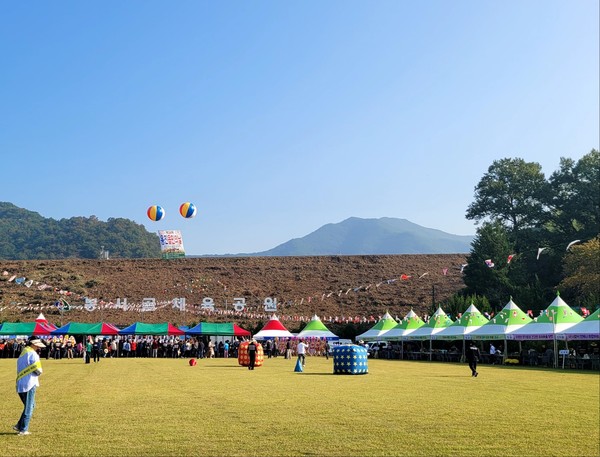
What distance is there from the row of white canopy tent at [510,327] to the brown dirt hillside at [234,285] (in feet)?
56.6

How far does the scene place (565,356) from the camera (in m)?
31.5

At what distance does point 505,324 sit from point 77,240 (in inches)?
4469

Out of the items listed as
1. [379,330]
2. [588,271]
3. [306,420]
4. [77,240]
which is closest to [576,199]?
[588,271]

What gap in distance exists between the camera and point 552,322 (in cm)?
3042

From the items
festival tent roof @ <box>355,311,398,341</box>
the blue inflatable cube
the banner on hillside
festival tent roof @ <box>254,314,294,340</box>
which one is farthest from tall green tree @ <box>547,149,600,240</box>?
the blue inflatable cube

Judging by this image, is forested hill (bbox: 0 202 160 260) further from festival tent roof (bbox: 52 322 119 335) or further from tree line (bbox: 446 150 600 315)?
festival tent roof (bbox: 52 322 119 335)

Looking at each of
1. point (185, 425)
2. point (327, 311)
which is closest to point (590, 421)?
point (185, 425)

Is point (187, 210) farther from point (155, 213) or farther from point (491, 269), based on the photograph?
point (491, 269)

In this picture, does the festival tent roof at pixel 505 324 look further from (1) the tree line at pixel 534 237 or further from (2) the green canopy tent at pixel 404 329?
(1) the tree line at pixel 534 237

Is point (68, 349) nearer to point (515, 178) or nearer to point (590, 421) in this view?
point (590, 421)

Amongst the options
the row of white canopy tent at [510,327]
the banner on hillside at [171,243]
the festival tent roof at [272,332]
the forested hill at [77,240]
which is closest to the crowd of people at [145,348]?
the festival tent roof at [272,332]

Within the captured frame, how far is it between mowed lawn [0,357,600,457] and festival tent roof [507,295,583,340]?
→ 11.2 meters

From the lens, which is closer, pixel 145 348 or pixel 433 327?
pixel 433 327

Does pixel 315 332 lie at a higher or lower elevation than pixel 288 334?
higher
